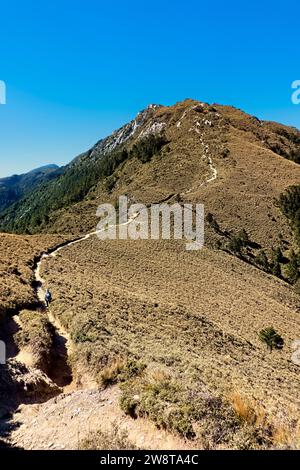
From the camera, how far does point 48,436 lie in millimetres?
8539

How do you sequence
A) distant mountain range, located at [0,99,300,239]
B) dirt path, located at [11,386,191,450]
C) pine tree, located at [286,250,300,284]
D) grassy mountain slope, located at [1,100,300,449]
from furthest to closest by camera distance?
1. distant mountain range, located at [0,99,300,239]
2. pine tree, located at [286,250,300,284]
3. grassy mountain slope, located at [1,100,300,449]
4. dirt path, located at [11,386,191,450]

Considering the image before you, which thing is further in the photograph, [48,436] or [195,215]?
[195,215]

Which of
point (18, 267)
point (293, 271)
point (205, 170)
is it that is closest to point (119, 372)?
point (18, 267)

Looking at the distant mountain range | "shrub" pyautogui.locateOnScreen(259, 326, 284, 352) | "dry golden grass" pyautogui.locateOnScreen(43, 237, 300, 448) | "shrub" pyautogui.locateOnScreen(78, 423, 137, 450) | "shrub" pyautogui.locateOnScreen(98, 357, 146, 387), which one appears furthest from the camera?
the distant mountain range

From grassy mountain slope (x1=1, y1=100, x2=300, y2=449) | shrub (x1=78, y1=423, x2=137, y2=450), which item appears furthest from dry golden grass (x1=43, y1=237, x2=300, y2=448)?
shrub (x1=78, y1=423, x2=137, y2=450)

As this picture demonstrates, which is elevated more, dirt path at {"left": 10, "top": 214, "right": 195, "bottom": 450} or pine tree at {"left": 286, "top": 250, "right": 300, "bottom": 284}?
dirt path at {"left": 10, "top": 214, "right": 195, "bottom": 450}

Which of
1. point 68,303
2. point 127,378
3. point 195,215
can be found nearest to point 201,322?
point 68,303

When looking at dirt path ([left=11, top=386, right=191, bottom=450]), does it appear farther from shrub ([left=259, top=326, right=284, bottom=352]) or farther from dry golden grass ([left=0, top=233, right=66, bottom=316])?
shrub ([left=259, top=326, right=284, bottom=352])

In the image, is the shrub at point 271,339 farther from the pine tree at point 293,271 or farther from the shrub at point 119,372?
the pine tree at point 293,271

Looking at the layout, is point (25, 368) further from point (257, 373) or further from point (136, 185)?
point (136, 185)

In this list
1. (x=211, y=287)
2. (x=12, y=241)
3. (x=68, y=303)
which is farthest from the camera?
(x=12, y=241)

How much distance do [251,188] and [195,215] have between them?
18.1 m

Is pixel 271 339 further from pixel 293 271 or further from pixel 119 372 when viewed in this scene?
pixel 293 271

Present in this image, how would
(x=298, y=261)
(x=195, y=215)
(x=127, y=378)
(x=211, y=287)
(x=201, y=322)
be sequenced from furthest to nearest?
(x=195, y=215), (x=298, y=261), (x=211, y=287), (x=201, y=322), (x=127, y=378)
